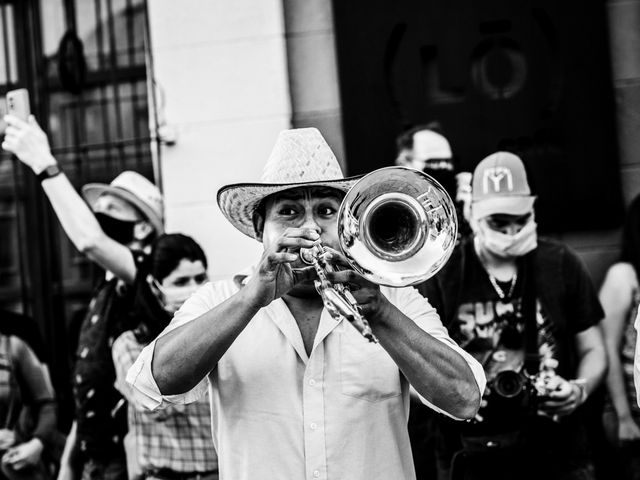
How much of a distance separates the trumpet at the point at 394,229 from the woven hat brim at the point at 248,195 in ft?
0.30

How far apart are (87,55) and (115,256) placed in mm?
2416

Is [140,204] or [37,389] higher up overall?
[140,204]

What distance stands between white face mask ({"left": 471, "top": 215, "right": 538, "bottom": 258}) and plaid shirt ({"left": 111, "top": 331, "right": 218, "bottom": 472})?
136cm

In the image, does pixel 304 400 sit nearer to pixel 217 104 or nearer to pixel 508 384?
pixel 508 384

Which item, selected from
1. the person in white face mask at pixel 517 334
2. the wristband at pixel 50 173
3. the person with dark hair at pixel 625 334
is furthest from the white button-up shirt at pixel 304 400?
the person with dark hair at pixel 625 334

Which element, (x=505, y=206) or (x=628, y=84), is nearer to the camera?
(x=505, y=206)

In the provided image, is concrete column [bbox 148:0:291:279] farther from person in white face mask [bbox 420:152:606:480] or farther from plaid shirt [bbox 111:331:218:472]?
person in white face mask [bbox 420:152:606:480]

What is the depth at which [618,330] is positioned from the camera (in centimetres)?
534

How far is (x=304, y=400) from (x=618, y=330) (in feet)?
8.99

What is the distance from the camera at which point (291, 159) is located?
3.21 m

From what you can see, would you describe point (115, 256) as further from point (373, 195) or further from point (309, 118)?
point (373, 195)

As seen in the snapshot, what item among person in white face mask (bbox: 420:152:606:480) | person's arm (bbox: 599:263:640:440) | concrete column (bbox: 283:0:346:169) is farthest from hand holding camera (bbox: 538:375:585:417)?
concrete column (bbox: 283:0:346:169)

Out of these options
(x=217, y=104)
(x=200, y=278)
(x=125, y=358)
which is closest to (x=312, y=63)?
(x=217, y=104)

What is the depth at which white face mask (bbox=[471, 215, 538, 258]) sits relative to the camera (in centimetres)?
466
